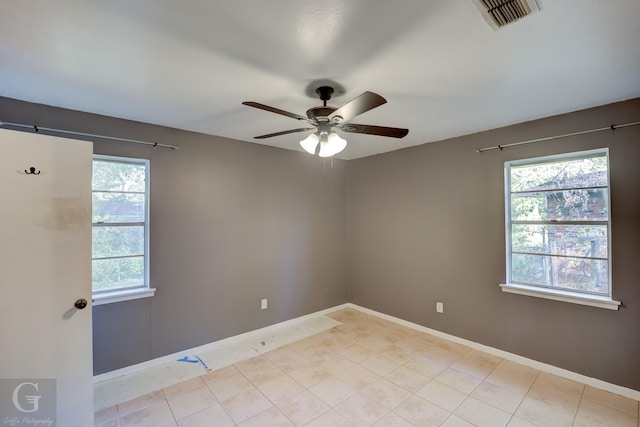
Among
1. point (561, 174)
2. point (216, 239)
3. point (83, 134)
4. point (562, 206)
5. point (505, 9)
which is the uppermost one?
point (505, 9)

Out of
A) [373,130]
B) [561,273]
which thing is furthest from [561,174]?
[373,130]

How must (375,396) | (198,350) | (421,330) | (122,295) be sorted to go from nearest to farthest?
(375,396) < (122,295) < (198,350) < (421,330)

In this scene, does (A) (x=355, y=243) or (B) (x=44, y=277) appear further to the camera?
(A) (x=355, y=243)

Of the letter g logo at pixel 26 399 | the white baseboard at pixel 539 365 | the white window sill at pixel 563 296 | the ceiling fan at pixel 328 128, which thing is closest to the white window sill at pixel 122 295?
the letter g logo at pixel 26 399

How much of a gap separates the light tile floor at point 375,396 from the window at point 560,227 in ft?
2.61

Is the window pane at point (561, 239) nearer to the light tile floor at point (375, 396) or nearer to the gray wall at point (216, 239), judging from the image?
the light tile floor at point (375, 396)

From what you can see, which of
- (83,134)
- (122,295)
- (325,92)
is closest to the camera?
(325,92)

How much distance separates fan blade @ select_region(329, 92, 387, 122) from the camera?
1.50m

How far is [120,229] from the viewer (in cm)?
273

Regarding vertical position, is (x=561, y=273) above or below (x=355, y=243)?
below

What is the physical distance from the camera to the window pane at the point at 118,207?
2.62 meters

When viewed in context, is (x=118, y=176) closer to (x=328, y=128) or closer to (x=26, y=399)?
(x=26, y=399)

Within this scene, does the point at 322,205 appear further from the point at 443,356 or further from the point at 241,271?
the point at 443,356

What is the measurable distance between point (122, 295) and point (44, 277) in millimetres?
893
